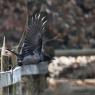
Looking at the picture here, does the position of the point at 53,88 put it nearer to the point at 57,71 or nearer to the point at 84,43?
the point at 57,71

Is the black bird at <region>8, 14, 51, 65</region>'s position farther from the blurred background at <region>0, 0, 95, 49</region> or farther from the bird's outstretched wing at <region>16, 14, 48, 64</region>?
the blurred background at <region>0, 0, 95, 49</region>

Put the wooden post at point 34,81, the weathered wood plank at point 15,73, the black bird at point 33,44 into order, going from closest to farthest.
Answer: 1. the weathered wood plank at point 15,73
2. the black bird at point 33,44
3. the wooden post at point 34,81

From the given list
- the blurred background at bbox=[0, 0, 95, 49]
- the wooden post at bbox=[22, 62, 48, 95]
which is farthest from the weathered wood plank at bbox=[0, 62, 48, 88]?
the blurred background at bbox=[0, 0, 95, 49]

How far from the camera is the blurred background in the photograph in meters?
13.9

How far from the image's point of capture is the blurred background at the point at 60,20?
45.6 feet

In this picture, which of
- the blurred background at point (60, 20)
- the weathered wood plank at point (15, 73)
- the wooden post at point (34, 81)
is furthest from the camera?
the blurred background at point (60, 20)

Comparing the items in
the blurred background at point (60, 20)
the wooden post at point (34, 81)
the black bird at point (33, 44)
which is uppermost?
the blurred background at point (60, 20)

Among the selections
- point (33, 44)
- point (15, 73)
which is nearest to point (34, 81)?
point (33, 44)

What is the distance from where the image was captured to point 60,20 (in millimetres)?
15148

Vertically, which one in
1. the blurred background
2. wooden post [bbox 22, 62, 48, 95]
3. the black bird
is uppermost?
the blurred background

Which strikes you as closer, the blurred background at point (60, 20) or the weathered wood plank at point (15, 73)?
the weathered wood plank at point (15, 73)

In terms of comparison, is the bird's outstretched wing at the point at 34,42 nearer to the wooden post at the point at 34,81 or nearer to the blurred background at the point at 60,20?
the wooden post at the point at 34,81

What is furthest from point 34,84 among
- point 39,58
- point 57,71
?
point 57,71

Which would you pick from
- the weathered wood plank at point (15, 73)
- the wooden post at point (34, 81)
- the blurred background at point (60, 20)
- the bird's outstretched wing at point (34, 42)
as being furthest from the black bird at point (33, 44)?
the blurred background at point (60, 20)
